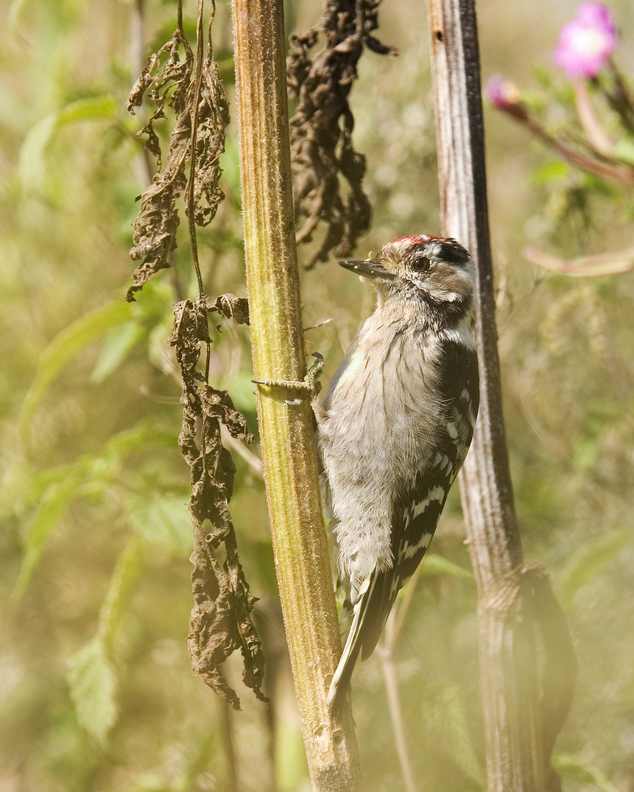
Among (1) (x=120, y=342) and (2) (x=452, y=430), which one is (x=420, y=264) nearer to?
(2) (x=452, y=430)

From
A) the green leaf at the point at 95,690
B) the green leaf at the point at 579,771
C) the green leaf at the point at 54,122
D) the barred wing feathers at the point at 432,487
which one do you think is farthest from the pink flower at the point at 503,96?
the green leaf at the point at 95,690

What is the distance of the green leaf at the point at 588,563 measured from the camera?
272 centimetres

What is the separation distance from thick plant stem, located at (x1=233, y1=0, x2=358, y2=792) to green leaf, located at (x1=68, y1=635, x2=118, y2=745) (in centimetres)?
102

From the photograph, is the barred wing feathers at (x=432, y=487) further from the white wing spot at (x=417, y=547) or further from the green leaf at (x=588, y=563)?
the green leaf at (x=588, y=563)

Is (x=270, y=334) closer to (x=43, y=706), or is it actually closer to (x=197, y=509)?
(x=197, y=509)

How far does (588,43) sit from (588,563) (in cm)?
176

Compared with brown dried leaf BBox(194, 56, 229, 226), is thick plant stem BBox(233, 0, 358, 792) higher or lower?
lower

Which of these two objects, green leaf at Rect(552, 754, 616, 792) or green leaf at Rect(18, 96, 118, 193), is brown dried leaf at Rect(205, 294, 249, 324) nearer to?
green leaf at Rect(18, 96, 118, 193)

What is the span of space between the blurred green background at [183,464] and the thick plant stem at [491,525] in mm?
555

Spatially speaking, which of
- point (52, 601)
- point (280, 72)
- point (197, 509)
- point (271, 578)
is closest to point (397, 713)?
point (271, 578)

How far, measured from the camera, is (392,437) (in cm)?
215

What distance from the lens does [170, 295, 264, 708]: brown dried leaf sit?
1.29 meters

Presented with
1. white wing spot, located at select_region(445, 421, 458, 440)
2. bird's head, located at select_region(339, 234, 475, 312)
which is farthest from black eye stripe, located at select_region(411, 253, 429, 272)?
white wing spot, located at select_region(445, 421, 458, 440)

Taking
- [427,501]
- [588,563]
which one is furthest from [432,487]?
[588,563]
